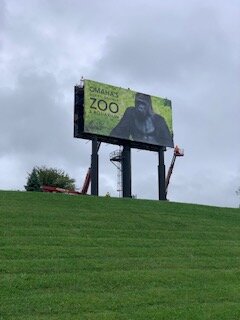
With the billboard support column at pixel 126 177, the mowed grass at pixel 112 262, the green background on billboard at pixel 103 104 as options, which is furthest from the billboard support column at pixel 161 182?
the mowed grass at pixel 112 262

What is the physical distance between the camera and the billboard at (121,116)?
134ft

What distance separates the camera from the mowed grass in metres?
9.16

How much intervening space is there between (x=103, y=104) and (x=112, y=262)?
98.1 feet

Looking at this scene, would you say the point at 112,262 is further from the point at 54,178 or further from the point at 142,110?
the point at 54,178

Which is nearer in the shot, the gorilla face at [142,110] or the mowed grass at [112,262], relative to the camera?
the mowed grass at [112,262]

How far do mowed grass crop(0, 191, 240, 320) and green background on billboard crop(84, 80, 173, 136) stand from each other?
1851 cm

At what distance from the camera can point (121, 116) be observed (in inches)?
1683

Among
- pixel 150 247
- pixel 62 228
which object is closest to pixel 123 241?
pixel 150 247

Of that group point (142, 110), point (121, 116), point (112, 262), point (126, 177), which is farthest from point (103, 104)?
point (112, 262)

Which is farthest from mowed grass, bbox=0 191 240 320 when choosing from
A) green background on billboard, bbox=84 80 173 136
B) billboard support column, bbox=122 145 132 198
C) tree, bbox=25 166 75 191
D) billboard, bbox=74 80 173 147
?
tree, bbox=25 166 75 191

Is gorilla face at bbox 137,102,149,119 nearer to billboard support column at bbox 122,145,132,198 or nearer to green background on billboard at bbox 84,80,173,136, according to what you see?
green background on billboard at bbox 84,80,173,136

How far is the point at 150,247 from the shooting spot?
1506cm

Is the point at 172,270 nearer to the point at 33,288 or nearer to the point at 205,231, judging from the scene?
the point at 33,288

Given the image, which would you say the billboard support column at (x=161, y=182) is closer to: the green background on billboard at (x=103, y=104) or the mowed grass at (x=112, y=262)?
the green background on billboard at (x=103, y=104)
